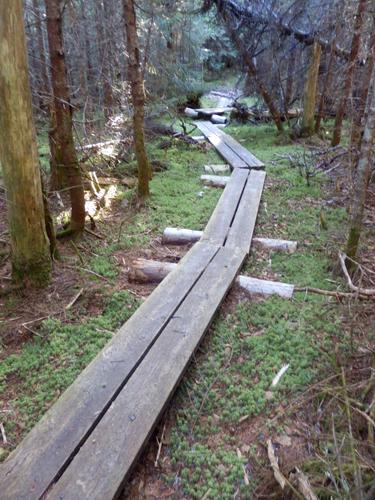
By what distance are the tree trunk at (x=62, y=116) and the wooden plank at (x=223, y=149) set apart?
4.26 meters

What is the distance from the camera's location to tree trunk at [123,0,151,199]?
554 cm

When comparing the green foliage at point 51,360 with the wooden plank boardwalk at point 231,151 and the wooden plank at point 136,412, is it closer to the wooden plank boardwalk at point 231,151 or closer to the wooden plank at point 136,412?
the wooden plank at point 136,412

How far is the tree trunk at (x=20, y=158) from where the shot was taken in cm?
306

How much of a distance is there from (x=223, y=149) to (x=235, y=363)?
25.0 feet

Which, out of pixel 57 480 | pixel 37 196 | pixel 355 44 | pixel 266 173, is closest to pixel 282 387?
pixel 57 480

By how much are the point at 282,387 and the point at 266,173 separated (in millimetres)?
5946

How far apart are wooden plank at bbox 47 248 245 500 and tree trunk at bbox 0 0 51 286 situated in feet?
5.22

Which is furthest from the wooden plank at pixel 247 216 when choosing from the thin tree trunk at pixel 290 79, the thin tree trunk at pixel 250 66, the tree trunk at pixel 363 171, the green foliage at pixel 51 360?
the thin tree trunk at pixel 290 79

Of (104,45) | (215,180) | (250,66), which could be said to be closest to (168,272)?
(215,180)

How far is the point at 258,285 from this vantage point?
12.7ft

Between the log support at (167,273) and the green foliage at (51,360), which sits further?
the log support at (167,273)

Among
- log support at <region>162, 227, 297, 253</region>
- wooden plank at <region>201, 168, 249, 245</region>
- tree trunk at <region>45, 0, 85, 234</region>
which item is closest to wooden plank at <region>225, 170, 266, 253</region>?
wooden plank at <region>201, 168, 249, 245</region>

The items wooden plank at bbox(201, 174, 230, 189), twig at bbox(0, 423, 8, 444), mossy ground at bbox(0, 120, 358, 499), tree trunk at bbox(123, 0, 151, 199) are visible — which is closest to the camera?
mossy ground at bbox(0, 120, 358, 499)

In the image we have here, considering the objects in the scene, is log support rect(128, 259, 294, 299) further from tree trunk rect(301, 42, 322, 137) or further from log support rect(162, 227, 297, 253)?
tree trunk rect(301, 42, 322, 137)
